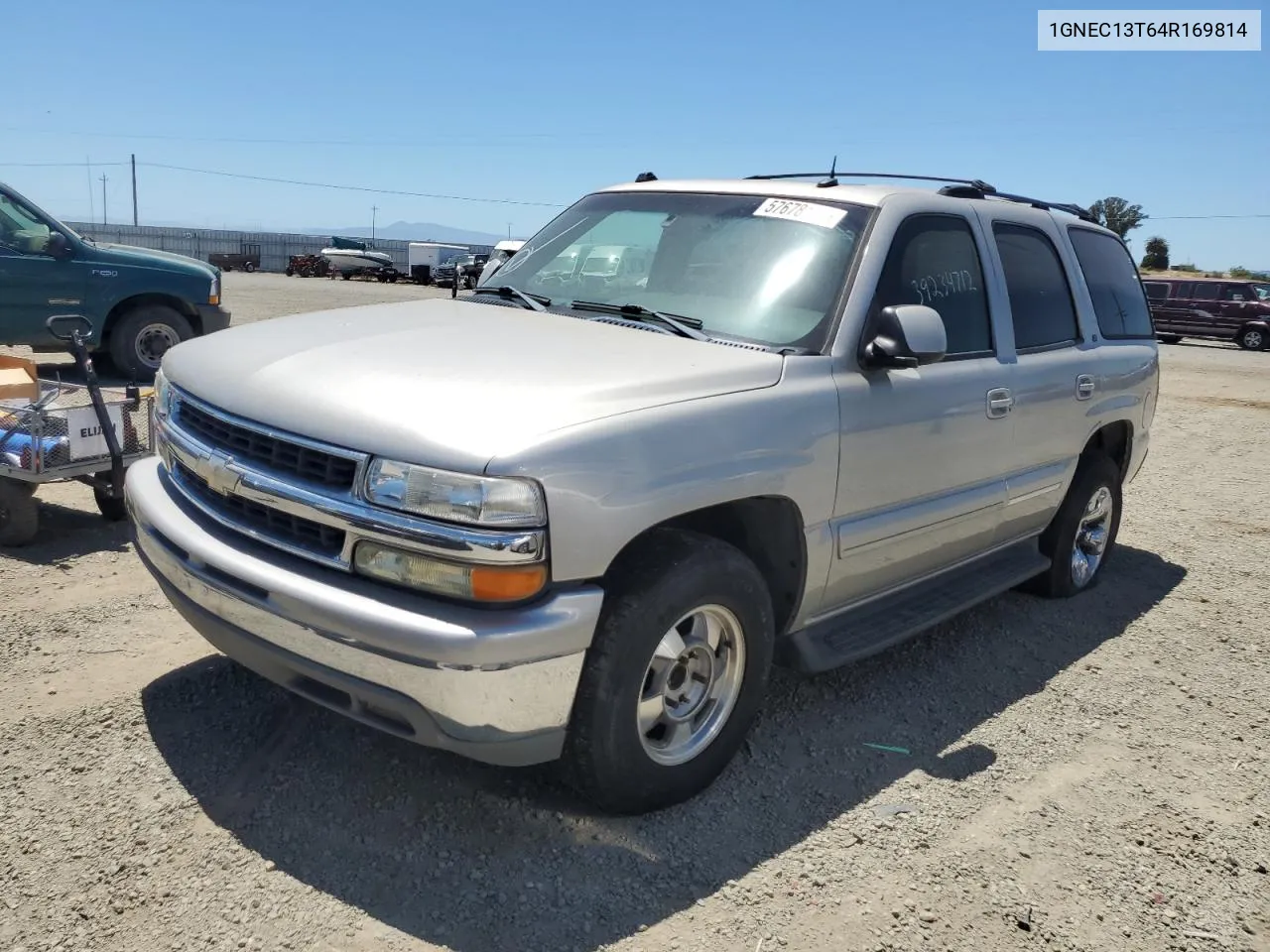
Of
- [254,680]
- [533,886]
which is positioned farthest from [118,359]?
[533,886]

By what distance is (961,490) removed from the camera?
4164 millimetres

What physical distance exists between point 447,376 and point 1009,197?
3176 mm

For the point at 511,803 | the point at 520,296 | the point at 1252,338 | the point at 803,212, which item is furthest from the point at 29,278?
the point at 1252,338

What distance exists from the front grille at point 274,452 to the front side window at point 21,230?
7.49 metres

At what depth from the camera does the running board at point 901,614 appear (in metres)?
3.60

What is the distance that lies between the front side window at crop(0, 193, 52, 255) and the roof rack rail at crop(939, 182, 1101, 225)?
833 cm

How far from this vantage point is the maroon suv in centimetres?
2661

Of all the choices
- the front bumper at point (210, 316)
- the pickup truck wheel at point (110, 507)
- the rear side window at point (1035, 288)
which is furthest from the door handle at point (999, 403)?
the front bumper at point (210, 316)

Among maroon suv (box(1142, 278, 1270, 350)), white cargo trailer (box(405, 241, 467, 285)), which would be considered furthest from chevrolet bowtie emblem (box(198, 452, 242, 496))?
white cargo trailer (box(405, 241, 467, 285))

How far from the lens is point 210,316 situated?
10.4 metres

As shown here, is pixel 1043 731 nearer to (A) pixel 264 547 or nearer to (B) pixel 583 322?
(B) pixel 583 322

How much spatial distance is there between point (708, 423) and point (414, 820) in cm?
144

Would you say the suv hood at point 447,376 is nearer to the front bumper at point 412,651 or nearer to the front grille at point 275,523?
the front grille at point 275,523

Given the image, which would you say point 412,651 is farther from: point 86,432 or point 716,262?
point 86,432
